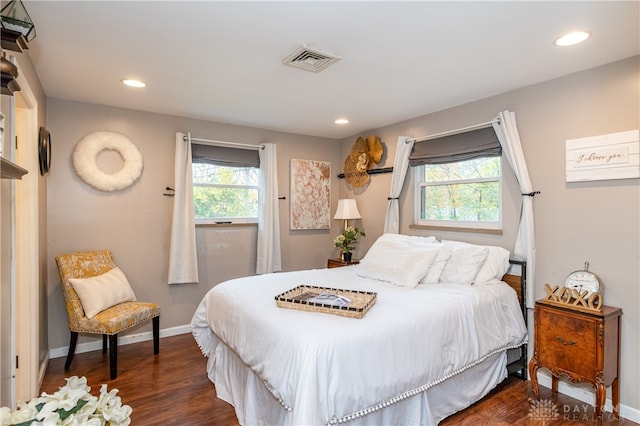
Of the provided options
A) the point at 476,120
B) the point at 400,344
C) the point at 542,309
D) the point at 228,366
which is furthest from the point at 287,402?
the point at 476,120

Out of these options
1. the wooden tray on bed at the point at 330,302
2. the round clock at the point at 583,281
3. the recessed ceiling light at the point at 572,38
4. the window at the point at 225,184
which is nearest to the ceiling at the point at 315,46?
the recessed ceiling light at the point at 572,38

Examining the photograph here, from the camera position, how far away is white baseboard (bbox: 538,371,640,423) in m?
2.38

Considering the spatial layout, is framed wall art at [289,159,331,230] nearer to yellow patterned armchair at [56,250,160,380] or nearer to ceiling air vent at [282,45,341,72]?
yellow patterned armchair at [56,250,160,380]

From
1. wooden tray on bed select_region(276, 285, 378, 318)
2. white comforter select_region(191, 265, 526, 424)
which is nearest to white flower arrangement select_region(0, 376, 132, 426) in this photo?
white comforter select_region(191, 265, 526, 424)

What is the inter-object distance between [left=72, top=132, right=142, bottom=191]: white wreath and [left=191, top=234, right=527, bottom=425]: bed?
1643mm

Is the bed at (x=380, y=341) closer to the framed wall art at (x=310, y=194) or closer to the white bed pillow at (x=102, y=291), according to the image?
the white bed pillow at (x=102, y=291)

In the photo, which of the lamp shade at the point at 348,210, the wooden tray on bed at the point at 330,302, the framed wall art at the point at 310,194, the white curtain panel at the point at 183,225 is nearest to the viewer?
the wooden tray on bed at the point at 330,302

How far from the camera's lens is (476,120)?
10.9 ft

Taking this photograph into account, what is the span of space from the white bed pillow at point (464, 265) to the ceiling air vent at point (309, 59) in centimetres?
186

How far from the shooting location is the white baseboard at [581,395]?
2.38 m

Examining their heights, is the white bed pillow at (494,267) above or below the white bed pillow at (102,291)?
above

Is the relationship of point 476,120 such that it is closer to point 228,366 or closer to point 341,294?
point 341,294

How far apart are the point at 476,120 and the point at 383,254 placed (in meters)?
1.54

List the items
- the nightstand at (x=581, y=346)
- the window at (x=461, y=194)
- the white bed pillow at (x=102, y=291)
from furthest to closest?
the window at (x=461, y=194)
the white bed pillow at (x=102, y=291)
the nightstand at (x=581, y=346)
